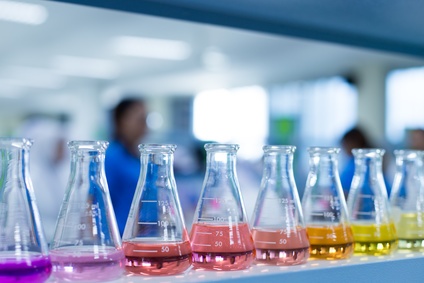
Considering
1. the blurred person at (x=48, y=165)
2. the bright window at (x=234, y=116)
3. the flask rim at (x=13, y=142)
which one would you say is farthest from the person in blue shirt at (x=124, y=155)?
the bright window at (x=234, y=116)

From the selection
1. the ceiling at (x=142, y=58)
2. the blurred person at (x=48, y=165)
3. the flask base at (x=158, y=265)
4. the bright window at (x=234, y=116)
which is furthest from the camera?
the bright window at (x=234, y=116)

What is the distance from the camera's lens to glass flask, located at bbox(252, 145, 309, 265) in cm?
96

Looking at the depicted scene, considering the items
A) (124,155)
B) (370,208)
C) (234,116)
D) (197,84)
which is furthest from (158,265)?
(197,84)

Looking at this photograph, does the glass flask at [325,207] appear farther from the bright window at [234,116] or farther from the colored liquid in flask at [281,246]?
the bright window at [234,116]

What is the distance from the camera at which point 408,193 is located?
3.98 ft

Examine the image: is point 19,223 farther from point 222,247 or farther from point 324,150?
point 324,150

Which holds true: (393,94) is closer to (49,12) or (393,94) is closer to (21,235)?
(49,12)

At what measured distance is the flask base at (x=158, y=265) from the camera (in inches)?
33.9

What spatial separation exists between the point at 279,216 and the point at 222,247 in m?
0.14

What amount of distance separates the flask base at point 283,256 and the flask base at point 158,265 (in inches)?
6.1

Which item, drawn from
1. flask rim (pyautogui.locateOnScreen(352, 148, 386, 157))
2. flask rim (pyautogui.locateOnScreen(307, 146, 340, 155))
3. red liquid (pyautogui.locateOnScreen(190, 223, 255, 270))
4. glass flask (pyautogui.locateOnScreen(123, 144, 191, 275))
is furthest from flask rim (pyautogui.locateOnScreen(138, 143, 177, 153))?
flask rim (pyautogui.locateOnScreen(352, 148, 386, 157))

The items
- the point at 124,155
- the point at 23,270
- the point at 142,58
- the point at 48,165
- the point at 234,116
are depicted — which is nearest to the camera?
the point at 23,270

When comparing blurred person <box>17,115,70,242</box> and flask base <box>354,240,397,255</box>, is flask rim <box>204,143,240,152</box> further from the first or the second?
blurred person <box>17,115,70,242</box>

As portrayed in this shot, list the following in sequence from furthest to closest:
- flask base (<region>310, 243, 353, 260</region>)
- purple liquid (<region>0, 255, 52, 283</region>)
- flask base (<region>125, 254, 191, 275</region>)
Answer: 1. flask base (<region>310, 243, 353, 260</region>)
2. flask base (<region>125, 254, 191, 275</region>)
3. purple liquid (<region>0, 255, 52, 283</region>)
